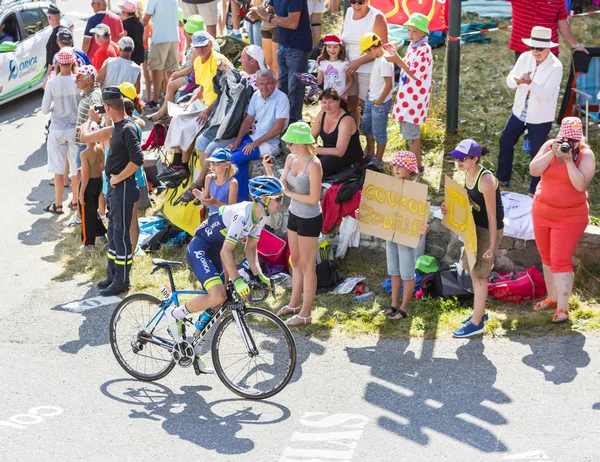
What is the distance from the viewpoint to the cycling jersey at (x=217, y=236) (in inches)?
289

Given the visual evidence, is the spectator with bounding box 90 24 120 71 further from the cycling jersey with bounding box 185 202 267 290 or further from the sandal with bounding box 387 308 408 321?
the sandal with bounding box 387 308 408 321

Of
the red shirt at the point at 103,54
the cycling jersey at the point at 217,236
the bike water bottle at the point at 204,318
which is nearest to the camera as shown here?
the cycling jersey at the point at 217,236

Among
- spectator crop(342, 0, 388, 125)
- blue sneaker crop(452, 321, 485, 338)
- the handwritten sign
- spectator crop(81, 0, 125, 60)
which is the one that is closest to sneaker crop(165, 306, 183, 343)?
blue sneaker crop(452, 321, 485, 338)

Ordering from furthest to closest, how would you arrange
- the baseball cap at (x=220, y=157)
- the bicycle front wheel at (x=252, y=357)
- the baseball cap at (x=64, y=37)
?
the baseball cap at (x=64, y=37) < the baseball cap at (x=220, y=157) < the bicycle front wheel at (x=252, y=357)

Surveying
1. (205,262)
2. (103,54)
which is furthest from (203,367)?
(103,54)

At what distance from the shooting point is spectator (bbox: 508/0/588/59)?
10.7 m

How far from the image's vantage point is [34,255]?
1078 centimetres

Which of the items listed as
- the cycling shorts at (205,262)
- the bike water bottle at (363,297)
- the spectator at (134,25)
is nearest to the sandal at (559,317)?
the bike water bottle at (363,297)

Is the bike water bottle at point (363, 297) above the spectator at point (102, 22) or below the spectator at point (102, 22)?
below

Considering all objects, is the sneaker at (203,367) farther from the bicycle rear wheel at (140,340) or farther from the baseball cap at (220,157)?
the baseball cap at (220,157)

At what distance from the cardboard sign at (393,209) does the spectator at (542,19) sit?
3.23 meters

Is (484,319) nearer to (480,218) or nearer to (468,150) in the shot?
(480,218)

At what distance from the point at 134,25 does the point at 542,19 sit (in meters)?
6.52

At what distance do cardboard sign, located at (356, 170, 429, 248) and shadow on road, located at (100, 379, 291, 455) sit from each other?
2.26 m
